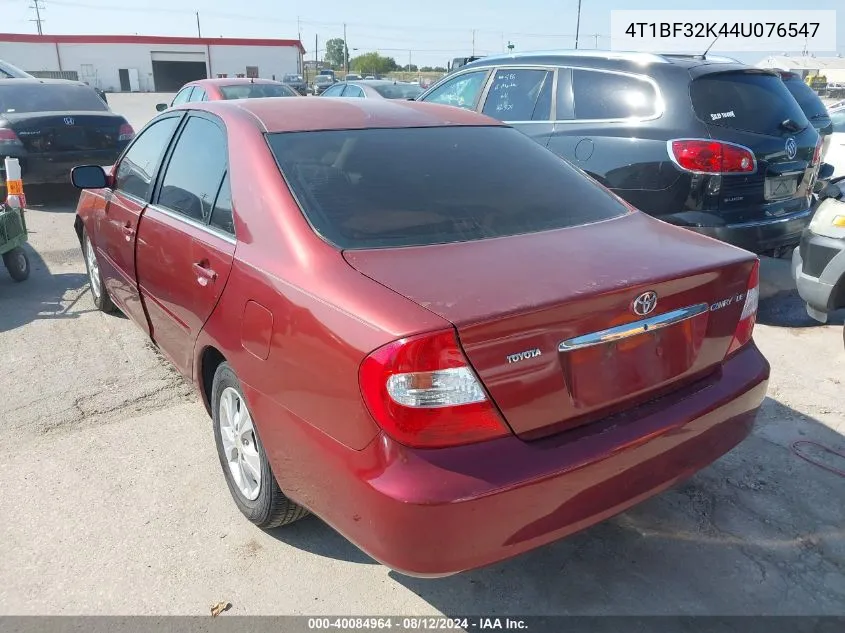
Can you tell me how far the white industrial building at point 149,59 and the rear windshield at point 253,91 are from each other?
166 ft

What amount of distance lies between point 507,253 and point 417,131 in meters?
1.00

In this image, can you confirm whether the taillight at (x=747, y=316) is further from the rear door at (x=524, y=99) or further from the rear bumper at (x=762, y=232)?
the rear door at (x=524, y=99)

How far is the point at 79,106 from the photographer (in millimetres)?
9562

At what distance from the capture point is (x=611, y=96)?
5250 mm

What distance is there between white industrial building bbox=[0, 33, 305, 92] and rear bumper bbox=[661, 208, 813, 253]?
2338 inches

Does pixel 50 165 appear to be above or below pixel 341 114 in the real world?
below

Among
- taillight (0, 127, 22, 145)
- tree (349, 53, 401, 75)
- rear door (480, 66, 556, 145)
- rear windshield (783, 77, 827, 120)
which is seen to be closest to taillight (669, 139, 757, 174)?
rear door (480, 66, 556, 145)

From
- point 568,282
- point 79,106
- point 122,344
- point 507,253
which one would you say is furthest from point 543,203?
point 79,106

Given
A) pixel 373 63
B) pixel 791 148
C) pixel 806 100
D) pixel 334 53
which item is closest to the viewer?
pixel 791 148

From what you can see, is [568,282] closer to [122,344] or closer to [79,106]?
[122,344]

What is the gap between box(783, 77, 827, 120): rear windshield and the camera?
8641 mm

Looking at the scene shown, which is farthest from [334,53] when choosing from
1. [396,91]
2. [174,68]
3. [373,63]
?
[396,91]

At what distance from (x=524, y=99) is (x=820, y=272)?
9.26ft

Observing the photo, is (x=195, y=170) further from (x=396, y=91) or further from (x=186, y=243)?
(x=396, y=91)
